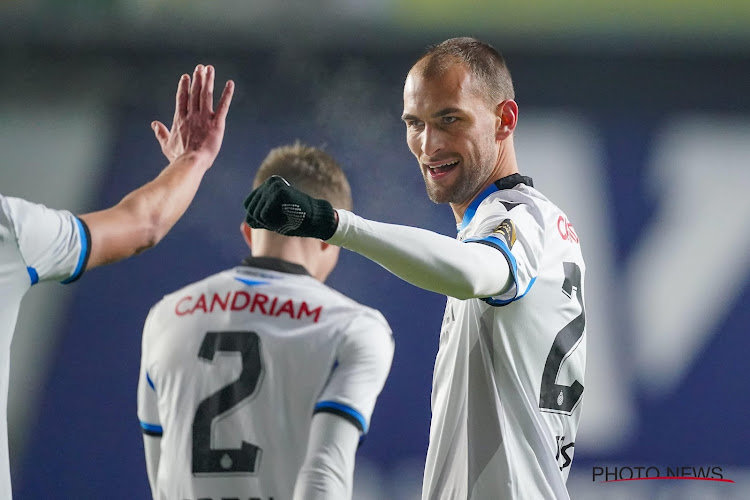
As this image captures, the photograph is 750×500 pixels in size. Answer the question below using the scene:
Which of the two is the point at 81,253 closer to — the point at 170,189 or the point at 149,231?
the point at 149,231

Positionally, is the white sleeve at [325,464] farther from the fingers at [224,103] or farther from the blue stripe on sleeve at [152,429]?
the fingers at [224,103]

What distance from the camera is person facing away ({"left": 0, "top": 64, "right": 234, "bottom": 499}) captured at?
67.8 inches

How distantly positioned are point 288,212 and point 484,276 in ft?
1.19

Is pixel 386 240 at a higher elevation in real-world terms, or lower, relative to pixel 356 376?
higher

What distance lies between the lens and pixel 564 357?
6.30ft

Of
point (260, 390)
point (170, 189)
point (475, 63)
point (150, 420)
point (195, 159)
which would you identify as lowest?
point (150, 420)

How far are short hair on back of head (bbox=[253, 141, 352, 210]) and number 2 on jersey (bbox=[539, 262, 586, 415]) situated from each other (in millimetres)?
1236

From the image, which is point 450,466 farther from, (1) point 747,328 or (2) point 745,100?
(2) point 745,100

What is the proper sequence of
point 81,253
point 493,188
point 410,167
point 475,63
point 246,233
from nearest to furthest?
point 81,253 < point 493,188 < point 475,63 < point 246,233 < point 410,167

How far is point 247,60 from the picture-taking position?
3.49 metres

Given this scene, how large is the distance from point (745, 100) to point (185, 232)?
2.37m

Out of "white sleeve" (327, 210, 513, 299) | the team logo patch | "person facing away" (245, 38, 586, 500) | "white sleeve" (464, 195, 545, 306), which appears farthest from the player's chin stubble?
"white sleeve" (327, 210, 513, 299)

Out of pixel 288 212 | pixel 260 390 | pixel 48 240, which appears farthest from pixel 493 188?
pixel 260 390

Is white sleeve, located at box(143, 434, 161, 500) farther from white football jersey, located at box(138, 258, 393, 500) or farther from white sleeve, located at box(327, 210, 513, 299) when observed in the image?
white sleeve, located at box(327, 210, 513, 299)
